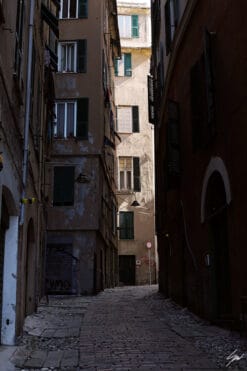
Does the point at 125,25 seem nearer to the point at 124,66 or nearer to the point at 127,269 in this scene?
the point at 124,66

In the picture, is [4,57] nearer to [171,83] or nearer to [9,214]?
[9,214]

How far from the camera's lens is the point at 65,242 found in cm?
2209

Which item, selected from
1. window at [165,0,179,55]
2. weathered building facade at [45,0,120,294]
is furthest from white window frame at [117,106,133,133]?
window at [165,0,179,55]

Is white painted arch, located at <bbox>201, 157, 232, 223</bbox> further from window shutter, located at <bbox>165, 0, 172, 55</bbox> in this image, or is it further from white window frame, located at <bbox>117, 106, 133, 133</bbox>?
white window frame, located at <bbox>117, 106, 133, 133</bbox>

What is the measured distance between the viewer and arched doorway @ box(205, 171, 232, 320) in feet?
34.8

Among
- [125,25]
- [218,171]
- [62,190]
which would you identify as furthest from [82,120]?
[125,25]

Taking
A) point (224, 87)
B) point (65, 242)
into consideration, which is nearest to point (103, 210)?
point (65, 242)

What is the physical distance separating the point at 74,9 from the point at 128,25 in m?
16.9

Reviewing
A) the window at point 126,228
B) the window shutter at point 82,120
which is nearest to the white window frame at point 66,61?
the window shutter at point 82,120

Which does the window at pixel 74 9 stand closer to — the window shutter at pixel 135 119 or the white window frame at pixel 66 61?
the white window frame at pixel 66 61

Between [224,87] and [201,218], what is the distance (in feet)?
10.0

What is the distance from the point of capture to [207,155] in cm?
1102

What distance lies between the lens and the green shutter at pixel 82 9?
2461 cm

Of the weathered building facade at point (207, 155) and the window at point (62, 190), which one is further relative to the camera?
the window at point (62, 190)
